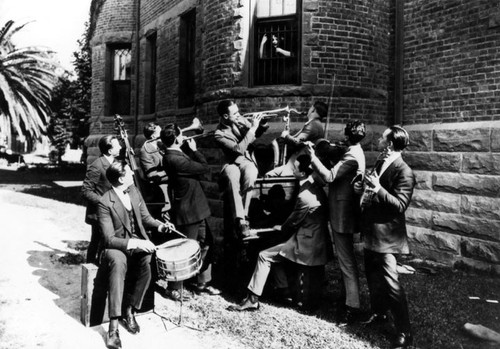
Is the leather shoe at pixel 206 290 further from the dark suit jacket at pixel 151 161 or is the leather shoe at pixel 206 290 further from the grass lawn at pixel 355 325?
the dark suit jacket at pixel 151 161

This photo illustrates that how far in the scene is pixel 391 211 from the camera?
4383 millimetres

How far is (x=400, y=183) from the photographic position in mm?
4285

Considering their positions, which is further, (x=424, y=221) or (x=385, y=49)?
(x=385, y=49)

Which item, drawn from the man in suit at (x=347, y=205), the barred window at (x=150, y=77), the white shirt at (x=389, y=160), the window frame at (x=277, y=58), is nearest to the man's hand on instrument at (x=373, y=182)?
the white shirt at (x=389, y=160)

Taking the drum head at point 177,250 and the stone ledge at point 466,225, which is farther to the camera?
the stone ledge at point 466,225

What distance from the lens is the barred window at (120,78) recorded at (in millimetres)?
15812

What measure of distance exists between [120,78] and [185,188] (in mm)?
11579

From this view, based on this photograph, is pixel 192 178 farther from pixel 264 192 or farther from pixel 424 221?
pixel 424 221

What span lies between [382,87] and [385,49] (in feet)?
2.55

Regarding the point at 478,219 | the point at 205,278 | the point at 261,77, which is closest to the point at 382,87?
the point at 261,77

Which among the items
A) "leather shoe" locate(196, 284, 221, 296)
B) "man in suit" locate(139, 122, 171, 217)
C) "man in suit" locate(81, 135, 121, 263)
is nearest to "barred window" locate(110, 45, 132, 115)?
"man in suit" locate(139, 122, 171, 217)

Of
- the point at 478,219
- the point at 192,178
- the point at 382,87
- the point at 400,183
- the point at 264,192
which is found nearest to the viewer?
the point at 400,183

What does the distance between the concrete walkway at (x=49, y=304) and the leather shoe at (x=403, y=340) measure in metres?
1.58

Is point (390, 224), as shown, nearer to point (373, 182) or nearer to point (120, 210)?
point (373, 182)
